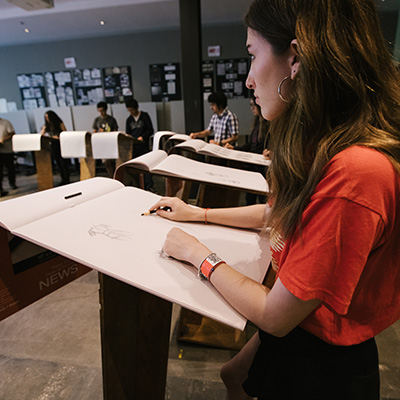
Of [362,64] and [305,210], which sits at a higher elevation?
[362,64]

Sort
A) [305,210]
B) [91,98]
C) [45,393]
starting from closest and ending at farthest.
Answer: [305,210], [45,393], [91,98]

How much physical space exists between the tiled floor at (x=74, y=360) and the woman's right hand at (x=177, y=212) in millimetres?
861

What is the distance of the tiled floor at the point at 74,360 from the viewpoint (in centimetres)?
126

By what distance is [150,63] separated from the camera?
6406 millimetres

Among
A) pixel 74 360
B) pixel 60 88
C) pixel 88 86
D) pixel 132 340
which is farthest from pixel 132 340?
pixel 60 88

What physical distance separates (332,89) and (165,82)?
6.54m

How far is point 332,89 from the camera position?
1.54 feet

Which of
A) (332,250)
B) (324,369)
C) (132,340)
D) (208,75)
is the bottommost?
(132,340)

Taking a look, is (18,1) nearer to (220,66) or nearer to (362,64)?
(220,66)

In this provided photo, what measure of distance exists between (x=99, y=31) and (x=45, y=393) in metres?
6.76

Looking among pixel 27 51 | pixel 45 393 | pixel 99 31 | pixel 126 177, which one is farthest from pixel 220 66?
pixel 45 393

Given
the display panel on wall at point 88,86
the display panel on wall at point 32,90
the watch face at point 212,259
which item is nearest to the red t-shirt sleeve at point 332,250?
the watch face at point 212,259

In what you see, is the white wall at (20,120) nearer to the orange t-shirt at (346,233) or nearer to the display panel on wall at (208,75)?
the display panel on wall at (208,75)

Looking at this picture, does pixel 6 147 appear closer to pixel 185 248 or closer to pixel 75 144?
pixel 75 144
